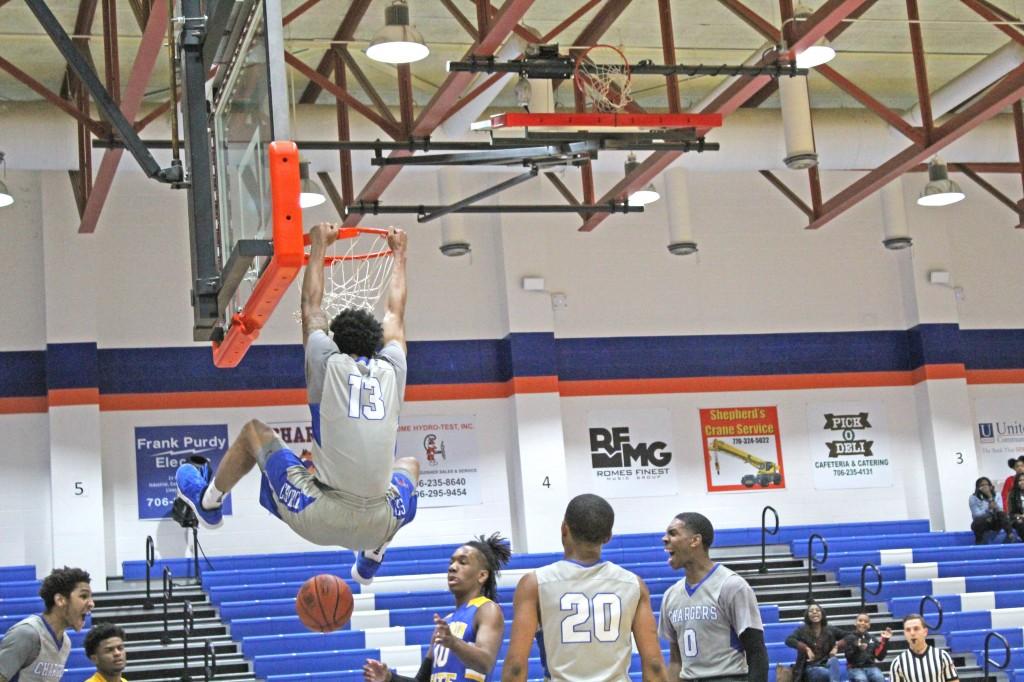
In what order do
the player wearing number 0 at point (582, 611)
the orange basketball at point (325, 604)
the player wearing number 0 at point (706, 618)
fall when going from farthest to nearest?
the orange basketball at point (325, 604) → the player wearing number 0 at point (706, 618) → the player wearing number 0 at point (582, 611)

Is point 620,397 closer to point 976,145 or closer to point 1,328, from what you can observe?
point 976,145

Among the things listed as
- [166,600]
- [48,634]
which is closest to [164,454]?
[166,600]

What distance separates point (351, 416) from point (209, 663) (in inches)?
386

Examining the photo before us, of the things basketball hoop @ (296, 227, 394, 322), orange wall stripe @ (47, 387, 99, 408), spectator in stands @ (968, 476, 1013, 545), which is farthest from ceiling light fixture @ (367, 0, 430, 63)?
spectator in stands @ (968, 476, 1013, 545)

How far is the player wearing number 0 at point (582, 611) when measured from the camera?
632cm

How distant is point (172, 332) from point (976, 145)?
12070 millimetres

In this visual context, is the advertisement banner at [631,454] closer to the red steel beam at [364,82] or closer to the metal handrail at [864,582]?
the metal handrail at [864,582]

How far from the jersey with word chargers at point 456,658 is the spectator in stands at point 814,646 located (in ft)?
23.6

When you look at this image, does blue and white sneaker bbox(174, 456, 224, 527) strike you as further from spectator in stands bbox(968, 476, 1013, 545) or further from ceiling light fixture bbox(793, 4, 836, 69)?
spectator in stands bbox(968, 476, 1013, 545)

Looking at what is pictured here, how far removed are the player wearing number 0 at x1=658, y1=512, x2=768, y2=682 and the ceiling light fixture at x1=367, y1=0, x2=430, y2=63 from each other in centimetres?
735

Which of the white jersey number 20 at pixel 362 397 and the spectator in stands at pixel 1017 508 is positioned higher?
the white jersey number 20 at pixel 362 397

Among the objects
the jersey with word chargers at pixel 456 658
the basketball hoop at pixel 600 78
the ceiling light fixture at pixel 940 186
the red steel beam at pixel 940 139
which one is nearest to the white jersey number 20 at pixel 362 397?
the jersey with word chargers at pixel 456 658

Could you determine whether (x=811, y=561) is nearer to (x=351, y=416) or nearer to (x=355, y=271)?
(x=355, y=271)

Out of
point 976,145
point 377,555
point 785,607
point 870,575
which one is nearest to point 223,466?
point 377,555
